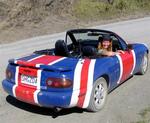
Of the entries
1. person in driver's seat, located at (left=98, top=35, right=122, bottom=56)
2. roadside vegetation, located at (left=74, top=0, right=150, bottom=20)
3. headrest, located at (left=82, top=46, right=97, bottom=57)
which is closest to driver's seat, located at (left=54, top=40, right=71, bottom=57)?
headrest, located at (left=82, top=46, right=97, bottom=57)

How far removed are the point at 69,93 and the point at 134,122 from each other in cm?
112

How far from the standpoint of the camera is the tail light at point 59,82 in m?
6.45

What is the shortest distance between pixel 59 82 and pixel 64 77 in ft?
0.37

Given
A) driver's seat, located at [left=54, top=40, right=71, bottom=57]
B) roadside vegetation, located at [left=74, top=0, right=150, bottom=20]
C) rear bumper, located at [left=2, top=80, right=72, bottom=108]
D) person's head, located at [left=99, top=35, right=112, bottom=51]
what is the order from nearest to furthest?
rear bumper, located at [left=2, top=80, right=72, bottom=108] < driver's seat, located at [left=54, top=40, right=71, bottom=57] < person's head, located at [left=99, top=35, right=112, bottom=51] < roadside vegetation, located at [left=74, top=0, right=150, bottom=20]

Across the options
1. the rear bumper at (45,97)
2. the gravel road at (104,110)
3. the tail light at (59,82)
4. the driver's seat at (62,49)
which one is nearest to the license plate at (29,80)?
the rear bumper at (45,97)

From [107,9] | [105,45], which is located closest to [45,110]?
[105,45]

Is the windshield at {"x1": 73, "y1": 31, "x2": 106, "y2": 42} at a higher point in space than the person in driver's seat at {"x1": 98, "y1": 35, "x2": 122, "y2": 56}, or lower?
higher

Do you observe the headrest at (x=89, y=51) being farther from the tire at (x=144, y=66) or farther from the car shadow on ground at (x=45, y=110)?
the tire at (x=144, y=66)

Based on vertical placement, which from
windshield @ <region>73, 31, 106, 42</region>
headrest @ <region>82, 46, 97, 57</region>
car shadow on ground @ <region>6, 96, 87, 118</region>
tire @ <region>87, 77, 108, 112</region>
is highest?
windshield @ <region>73, 31, 106, 42</region>

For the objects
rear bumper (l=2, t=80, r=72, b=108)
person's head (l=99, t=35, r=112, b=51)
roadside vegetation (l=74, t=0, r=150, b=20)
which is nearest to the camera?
rear bumper (l=2, t=80, r=72, b=108)

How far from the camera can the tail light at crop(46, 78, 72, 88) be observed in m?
6.45

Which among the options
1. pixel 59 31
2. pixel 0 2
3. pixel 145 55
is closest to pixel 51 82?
pixel 145 55

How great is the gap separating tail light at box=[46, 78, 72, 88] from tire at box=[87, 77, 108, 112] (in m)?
0.56

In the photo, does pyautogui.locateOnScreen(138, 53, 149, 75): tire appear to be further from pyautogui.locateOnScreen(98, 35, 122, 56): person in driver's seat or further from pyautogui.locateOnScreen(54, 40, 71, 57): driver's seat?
pyautogui.locateOnScreen(54, 40, 71, 57): driver's seat
